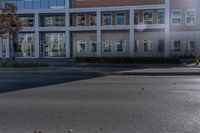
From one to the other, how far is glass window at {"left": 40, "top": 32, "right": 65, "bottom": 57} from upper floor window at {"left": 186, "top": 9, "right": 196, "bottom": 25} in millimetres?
19417

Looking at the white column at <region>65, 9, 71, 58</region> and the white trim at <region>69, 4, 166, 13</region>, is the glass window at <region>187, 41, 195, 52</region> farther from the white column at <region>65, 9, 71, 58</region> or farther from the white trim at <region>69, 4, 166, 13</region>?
the white column at <region>65, 9, 71, 58</region>

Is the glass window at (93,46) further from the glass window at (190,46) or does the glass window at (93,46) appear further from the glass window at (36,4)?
the glass window at (190,46)

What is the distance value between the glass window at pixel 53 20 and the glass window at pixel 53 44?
1679mm

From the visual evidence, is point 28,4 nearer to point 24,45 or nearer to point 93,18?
point 24,45

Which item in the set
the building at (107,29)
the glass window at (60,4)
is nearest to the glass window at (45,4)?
the building at (107,29)

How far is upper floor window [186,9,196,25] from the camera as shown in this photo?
52.9 meters

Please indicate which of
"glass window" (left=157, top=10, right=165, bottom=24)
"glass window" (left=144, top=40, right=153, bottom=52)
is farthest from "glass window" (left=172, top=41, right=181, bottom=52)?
"glass window" (left=157, top=10, right=165, bottom=24)

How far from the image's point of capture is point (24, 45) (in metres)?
60.2

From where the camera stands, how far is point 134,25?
54.3 m

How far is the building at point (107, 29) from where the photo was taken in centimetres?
5319

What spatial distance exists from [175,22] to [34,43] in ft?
73.3

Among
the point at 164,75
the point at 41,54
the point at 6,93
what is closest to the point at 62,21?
the point at 41,54

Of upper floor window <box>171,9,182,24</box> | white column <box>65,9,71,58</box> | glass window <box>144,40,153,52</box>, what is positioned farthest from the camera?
white column <box>65,9,71,58</box>

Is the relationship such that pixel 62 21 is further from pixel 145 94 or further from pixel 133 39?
pixel 145 94
